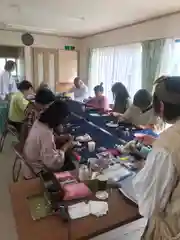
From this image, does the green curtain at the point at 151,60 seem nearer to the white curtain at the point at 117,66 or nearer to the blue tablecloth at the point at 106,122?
the white curtain at the point at 117,66

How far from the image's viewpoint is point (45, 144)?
74.7 inches

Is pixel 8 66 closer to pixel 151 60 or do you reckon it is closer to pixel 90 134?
pixel 151 60

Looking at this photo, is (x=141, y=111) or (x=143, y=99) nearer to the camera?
(x=143, y=99)

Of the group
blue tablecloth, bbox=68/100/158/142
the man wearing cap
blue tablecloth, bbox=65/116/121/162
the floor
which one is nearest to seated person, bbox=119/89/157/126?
blue tablecloth, bbox=68/100/158/142

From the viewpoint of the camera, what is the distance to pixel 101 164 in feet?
5.77

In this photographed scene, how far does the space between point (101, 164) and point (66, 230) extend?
746mm

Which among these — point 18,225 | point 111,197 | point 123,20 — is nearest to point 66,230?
point 18,225

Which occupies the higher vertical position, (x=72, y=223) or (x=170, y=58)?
(x=170, y=58)

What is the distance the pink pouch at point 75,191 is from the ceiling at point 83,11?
2.46m

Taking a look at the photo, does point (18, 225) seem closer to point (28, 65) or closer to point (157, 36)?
point (157, 36)

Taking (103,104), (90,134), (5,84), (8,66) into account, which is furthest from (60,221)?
(8,66)

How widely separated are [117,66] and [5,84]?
279cm

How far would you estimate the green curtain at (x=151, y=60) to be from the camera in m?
3.70

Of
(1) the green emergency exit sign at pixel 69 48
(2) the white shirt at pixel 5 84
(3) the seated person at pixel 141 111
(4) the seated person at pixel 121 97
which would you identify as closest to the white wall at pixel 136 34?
(1) the green emergency exit sign at pixel 69 48
